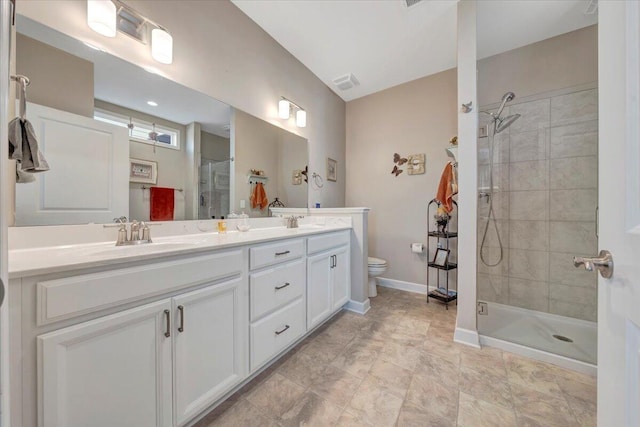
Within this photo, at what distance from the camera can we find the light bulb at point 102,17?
1156 mm

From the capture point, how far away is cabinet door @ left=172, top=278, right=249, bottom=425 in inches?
39.1

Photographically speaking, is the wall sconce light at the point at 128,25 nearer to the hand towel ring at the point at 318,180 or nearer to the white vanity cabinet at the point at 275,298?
the white vanity cabinet at the point at 275,298

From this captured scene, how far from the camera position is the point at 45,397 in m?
0.68

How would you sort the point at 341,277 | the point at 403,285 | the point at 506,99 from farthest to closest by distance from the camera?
the point at 403,285 < the point at 341,277 < the point at 506,99

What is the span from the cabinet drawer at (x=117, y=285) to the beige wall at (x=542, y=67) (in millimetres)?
2796

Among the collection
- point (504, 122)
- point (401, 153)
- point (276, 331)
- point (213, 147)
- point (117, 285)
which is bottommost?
point (276, 331)

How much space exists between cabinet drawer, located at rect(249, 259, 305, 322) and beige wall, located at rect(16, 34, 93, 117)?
4.09 ft

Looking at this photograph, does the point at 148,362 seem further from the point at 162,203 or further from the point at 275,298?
the point at 162,203

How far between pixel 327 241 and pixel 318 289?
1.29ft

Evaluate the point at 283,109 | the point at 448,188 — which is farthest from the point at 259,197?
the point at 448,188

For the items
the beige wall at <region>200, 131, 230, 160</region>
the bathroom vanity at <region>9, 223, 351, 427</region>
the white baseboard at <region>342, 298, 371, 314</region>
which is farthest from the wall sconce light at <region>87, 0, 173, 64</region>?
the white baseboard at <region>342, 298, 371, 314</region>

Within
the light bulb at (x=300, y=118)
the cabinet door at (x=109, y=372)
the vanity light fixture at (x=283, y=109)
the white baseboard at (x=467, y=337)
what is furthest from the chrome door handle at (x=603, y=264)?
the light bulb at (x=300, y=118)

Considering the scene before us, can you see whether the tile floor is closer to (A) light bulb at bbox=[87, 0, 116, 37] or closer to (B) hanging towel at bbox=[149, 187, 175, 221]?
(B) hanging towel at bbox=[149, 187, 175, 221]

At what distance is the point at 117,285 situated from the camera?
82 centimetres
